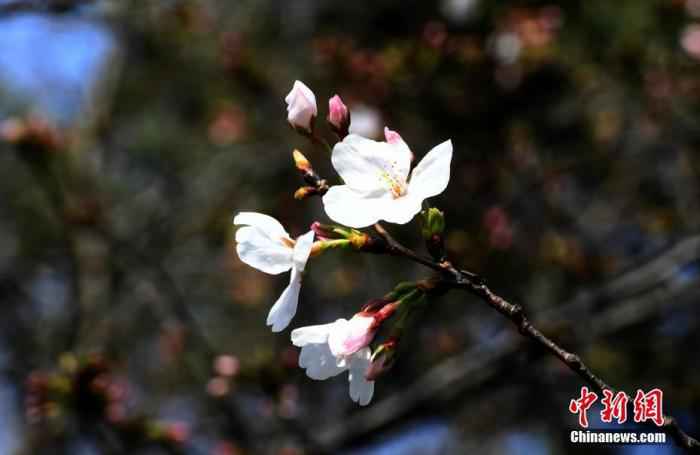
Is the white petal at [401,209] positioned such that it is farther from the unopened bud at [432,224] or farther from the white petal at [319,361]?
the white petal at [319,361]

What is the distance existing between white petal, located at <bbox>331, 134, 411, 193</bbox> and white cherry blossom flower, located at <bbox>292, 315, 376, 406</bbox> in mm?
213

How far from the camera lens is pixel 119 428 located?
6.48ft

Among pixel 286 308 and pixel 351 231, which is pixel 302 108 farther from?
pixel 286 308

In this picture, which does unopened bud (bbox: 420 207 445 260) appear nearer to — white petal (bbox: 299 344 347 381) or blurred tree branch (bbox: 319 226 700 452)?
white petal (bbox: 299 344 347 381)

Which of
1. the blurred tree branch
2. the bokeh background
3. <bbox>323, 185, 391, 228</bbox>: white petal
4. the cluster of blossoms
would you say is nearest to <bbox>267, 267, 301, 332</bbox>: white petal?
the cluster of blossoms

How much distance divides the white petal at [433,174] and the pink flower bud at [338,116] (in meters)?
0.14

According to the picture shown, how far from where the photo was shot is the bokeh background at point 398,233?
8.23 feet

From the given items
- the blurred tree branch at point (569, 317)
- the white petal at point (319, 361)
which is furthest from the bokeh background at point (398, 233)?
the white petal at point (319, 361)

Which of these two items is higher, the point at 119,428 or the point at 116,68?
the point at 116,68

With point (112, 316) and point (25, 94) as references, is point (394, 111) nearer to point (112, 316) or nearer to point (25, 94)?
point (112, 316)

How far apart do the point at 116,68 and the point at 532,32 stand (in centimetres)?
299

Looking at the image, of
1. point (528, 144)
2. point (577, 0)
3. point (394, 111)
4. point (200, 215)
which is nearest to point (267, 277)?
point (200, 215)

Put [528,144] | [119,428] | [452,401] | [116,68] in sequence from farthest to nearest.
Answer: [116,68] → [528,144] → [452,401] → [119,428]

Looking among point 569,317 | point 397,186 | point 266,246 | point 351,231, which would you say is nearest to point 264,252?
point 266,246
